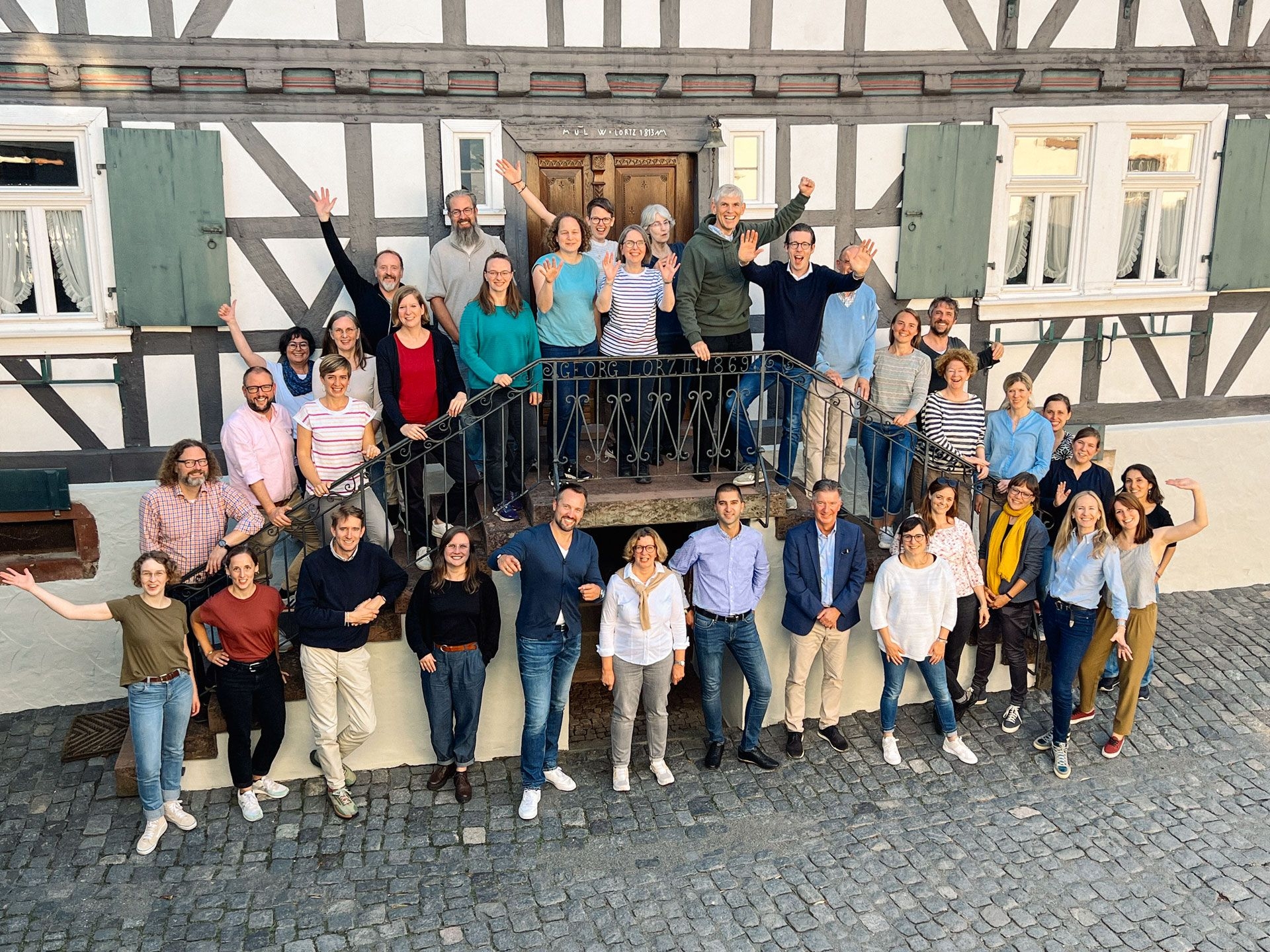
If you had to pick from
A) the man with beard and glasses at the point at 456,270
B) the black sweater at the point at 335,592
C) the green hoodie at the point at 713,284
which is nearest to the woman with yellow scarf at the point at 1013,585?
the green hoodie at the point at 713,284

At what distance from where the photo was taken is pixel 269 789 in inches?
257

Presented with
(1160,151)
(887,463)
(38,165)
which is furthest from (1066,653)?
(38,165)

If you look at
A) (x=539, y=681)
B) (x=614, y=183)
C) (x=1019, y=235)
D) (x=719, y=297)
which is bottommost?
(x=539, y=681)

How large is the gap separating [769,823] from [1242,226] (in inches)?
268

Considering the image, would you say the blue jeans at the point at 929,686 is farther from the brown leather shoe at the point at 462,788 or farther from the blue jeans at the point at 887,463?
the brown leather shoe at the point at 462,788

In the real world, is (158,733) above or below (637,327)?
below

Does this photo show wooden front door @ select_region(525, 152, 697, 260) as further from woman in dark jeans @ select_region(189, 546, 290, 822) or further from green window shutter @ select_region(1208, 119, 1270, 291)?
green window shutter @ select_region(1208, 119, 1270, 291)

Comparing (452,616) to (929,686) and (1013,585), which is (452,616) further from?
(1013,585)

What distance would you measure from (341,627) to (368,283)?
252 centimetres

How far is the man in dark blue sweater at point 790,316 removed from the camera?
7.10 meters

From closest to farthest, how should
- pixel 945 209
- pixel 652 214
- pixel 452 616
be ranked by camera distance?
pixel 452 616 → pixel 652 214 → pixel 945 209

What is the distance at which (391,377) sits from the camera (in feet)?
22.2

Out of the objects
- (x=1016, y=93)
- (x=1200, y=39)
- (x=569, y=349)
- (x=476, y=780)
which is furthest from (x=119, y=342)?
(x=1200, y=39)

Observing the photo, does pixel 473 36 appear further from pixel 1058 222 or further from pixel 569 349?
pixel 1058 222
